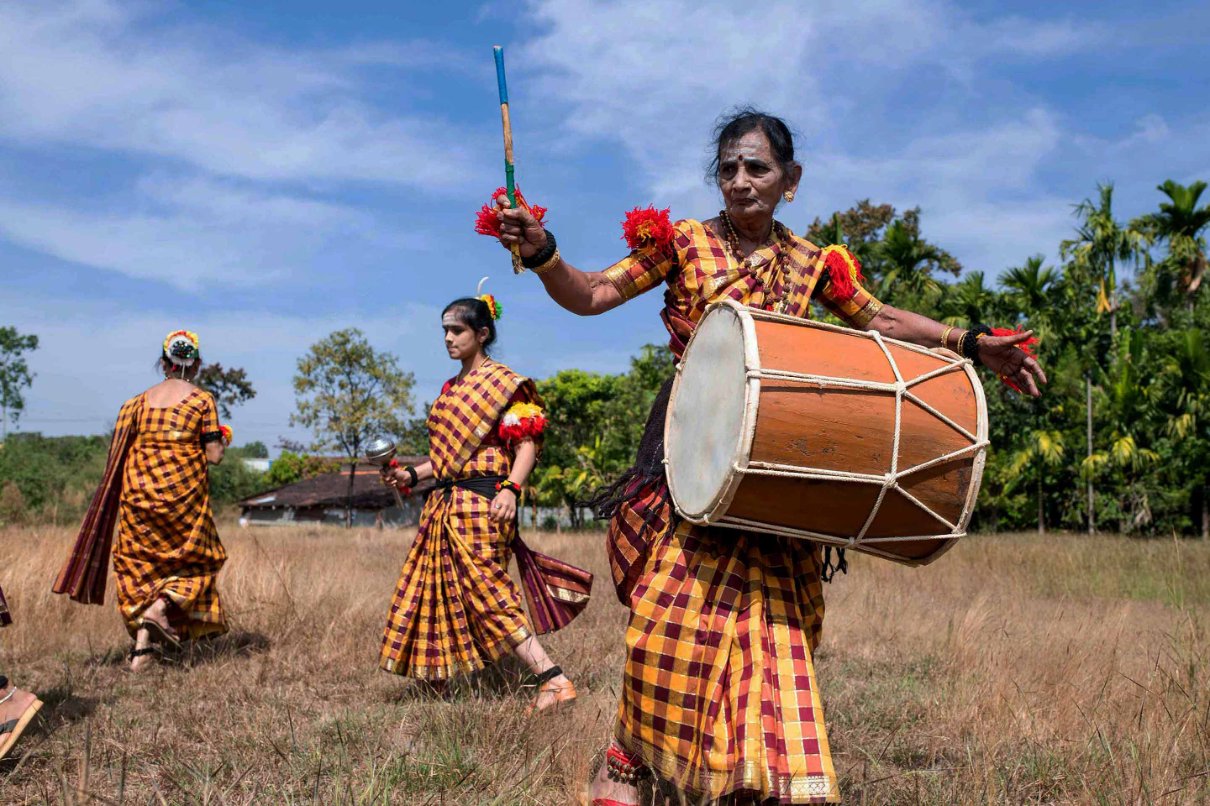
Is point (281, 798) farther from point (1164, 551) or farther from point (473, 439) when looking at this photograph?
point (1164, 551)

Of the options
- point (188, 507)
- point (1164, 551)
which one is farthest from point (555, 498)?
point (188, 507)

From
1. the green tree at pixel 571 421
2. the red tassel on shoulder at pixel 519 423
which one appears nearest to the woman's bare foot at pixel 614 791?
Answer: the red tassel on shoulder at pixel 519 423

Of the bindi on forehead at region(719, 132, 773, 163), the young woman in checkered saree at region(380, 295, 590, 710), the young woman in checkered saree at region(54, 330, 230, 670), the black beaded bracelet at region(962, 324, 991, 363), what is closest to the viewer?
the bindi on forehead at region(719, 132, 773, 163)

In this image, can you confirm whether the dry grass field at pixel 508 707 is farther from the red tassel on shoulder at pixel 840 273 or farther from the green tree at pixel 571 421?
the green tree at pixel 571 421

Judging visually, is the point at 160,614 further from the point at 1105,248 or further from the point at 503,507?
the point at 1105,248

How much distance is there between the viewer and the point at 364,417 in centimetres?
3061

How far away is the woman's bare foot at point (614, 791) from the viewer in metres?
2.81

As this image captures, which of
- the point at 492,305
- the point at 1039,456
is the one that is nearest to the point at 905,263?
the point at 1039,456

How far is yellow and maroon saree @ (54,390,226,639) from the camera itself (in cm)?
586

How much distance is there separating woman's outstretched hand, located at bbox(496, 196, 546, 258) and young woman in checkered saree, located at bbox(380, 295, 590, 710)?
2246 mm

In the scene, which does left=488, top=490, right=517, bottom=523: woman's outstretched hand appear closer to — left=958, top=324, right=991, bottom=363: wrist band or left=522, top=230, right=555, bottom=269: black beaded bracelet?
left=522, top=230, right=555, bottom=269: black beaded bracelet

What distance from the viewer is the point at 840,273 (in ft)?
10.3

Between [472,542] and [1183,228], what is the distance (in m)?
30.3

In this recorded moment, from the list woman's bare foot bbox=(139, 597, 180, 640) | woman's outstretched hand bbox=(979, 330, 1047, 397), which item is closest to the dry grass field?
woman's bare foot bbox=(139, 597, 180, 640)
